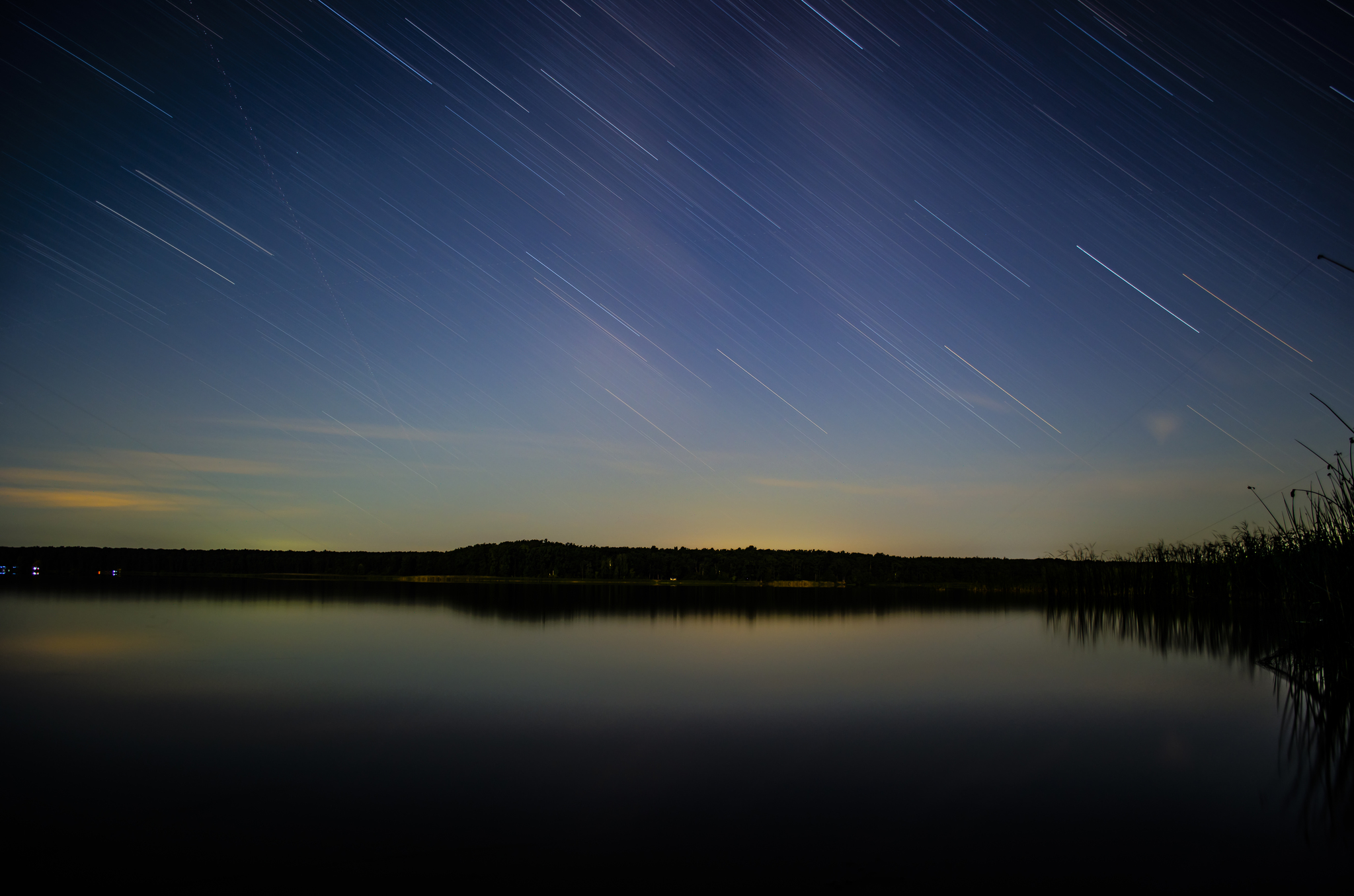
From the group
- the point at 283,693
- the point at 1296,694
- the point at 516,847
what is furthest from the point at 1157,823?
the point at 283,693

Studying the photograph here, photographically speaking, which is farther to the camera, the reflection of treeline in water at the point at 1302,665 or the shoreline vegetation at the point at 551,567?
the shoreline vegetation at the point at 551,567

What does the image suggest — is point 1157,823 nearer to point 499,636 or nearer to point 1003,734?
point 1003,734

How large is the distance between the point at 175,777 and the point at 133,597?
30409 mm

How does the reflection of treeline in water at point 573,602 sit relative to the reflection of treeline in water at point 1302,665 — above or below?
below

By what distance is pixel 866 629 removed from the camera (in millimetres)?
22078

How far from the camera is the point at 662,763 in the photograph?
662 centimetres

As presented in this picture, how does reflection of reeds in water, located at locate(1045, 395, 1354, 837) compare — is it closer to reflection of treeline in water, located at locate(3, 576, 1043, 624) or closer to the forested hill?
reflection of treeline in water, located at locate(3, 576, 1043, 624)

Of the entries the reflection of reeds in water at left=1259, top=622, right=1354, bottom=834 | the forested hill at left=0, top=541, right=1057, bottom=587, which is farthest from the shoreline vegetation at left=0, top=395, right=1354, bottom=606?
the reflection of reeds in water at left=1259, top=622, right=1354, bottom=834

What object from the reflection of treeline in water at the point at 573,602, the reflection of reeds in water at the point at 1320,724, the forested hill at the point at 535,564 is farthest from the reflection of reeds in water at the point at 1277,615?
the forested hill at the point at 535,564

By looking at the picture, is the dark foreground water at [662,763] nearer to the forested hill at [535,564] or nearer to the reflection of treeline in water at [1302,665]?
the reflection of treeline in water at [1302,665]

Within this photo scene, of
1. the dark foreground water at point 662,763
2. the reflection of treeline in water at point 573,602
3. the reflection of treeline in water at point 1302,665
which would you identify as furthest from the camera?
the reflection of treeline in water at point 573,602

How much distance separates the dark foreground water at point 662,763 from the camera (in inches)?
180

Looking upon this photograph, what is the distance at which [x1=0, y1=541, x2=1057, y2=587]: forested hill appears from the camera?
9762 cm

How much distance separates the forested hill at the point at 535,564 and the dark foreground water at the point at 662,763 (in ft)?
265
